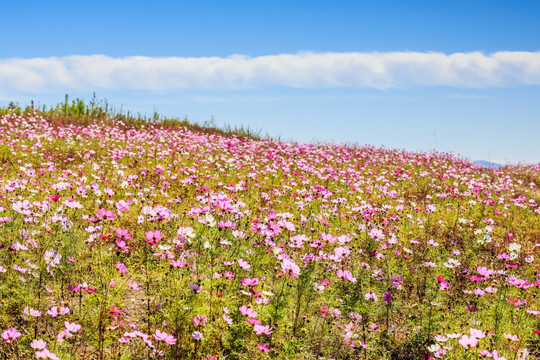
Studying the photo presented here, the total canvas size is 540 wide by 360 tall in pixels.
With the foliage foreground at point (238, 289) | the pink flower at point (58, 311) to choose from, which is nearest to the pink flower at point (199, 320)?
the foliage foreground at point (238, 289)

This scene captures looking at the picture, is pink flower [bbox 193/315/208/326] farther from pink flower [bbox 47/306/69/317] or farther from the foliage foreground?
pink flower [bbox 47/306/69/317]

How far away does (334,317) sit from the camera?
4.13 meters

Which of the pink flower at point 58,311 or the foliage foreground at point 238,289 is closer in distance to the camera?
the pink flower at point 58,311

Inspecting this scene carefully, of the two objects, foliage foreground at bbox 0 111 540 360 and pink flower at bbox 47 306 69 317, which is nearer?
pink flower at bbox 47 306 69 317

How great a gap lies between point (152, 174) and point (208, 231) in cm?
408

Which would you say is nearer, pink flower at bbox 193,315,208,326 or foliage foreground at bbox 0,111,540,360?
pink flower at bbox 193,315,208,326

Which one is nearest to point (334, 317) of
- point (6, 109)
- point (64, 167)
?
point (64, 167)

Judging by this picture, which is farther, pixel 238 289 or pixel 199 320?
pixel 238 289

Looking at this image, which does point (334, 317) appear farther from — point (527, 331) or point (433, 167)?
point (433, 167)

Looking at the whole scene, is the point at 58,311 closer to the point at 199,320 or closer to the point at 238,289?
the point at 199,320

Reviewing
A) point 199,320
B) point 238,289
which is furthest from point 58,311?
point 238,289

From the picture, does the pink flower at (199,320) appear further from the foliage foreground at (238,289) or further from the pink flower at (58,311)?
the pink flower at (58,311)

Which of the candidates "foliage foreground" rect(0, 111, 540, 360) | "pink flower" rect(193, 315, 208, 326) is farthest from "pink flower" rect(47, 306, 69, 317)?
"pink flower" rect(193, 315, 208, 326)

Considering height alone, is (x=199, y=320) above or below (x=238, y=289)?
above
